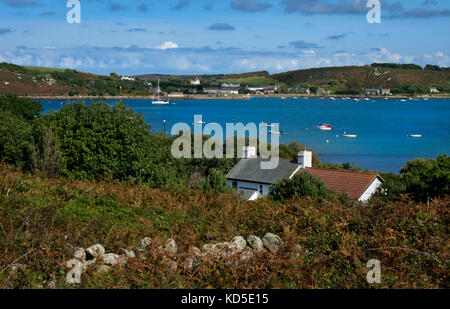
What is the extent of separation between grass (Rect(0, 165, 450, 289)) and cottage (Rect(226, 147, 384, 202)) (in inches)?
649

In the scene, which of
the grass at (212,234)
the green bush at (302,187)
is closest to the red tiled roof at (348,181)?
the green bush at (302,187)

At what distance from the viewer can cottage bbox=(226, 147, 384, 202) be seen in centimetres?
2892

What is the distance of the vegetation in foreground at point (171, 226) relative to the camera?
7.19 m

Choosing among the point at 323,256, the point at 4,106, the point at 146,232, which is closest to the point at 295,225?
the point at 323,256

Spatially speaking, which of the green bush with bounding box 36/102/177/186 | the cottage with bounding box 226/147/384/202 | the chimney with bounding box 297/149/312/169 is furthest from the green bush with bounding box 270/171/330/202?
the chimney with bounding box 297/149/312/169

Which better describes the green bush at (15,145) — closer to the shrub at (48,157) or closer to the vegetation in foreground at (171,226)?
the shrub at (48,157)

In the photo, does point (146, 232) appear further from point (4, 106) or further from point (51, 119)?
point (4, 106)

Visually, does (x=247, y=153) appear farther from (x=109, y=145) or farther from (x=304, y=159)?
(x=109, y=145)

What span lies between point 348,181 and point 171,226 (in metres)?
21.5

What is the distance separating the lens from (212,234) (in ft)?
30.6

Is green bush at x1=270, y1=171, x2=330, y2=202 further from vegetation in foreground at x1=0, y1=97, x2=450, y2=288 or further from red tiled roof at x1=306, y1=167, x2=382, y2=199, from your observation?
red tiled roof at x1=306, y1=167, x2=382, y2=199

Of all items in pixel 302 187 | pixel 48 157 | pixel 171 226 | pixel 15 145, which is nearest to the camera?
pixel 171 226

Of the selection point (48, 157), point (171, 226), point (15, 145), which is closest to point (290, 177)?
point (15, 145)

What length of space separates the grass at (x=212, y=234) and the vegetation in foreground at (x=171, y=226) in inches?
0.9
